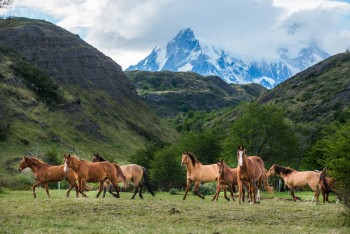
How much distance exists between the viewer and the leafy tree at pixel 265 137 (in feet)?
229

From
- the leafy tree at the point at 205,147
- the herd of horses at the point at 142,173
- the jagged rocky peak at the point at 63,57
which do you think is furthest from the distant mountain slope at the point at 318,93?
the herd of horses at the point at 142,173

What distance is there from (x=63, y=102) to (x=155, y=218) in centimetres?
12381

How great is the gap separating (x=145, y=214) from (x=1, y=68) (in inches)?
4827

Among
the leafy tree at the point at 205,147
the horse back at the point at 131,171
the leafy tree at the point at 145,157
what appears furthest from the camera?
the leafy tree at the point at 145,157

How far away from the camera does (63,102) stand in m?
137

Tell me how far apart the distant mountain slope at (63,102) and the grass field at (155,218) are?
63969 mm

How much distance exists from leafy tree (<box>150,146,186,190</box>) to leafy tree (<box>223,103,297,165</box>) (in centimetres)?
871

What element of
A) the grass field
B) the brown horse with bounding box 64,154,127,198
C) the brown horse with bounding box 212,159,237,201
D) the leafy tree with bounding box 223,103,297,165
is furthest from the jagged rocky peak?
the grass field

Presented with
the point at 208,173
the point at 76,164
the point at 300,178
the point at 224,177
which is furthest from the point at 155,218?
the point at 300,178

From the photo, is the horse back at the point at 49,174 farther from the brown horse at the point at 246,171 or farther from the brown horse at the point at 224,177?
the brown horse at the point at 246,171

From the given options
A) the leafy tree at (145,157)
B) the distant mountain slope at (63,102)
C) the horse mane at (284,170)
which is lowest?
the horse mane at (284,170)

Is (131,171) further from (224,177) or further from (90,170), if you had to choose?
(224,177)

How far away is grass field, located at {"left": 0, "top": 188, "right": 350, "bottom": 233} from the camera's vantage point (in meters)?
16.0

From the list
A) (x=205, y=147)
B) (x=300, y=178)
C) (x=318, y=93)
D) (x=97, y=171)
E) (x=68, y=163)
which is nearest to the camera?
(x=68, y=163)
